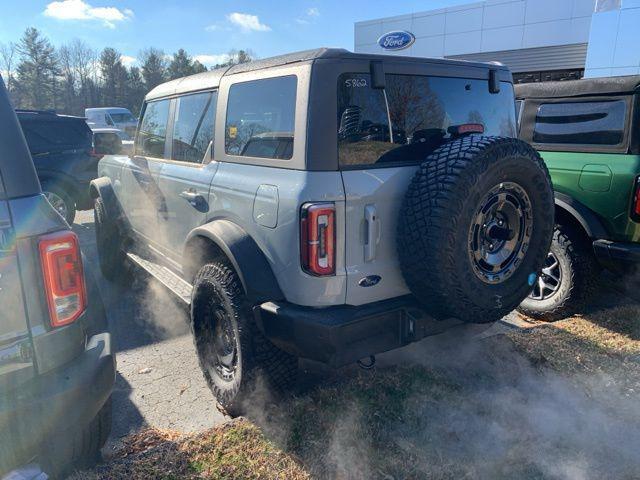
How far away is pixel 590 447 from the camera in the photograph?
265 centimetres

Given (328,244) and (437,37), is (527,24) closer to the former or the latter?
(437,37)

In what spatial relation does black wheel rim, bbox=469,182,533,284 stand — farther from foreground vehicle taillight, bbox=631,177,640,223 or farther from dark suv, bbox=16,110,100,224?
dark suv, bbox=16,110,100,224

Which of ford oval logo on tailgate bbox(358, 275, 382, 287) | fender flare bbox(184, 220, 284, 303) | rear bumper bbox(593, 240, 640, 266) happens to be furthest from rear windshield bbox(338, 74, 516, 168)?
rear bumper bbox(593, 240, 640, 266)

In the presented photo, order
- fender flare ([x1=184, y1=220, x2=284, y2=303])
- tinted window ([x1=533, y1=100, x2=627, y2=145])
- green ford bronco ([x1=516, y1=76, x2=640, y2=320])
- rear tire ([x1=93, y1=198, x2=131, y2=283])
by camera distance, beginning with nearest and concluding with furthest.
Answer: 1. fender flare ([x1=184, y1=220, x2=284, y2=303])
2. green ford bronco ([x1=516, y1=76, x2=640, y2=320])
3. tinted window ([x1=533, y1=100, x2=627, y2=145])
4. rear tire ([x1=93, y1=198, x2=131, y2=283])

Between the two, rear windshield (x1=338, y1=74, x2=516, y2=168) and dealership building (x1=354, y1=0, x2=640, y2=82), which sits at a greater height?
dealership building (x1=354, y1=0, x2=640, y2=82)

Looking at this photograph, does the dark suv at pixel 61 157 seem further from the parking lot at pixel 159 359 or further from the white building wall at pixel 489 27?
the white building wall at pixel 489 27

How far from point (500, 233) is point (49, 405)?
7.72 feet

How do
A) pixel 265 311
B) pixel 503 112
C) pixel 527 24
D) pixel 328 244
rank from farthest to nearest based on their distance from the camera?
pixel 527 24 → pixel 503 112 → pixel 265 311 → pixel 328 244

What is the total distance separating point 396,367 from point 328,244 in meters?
1.44

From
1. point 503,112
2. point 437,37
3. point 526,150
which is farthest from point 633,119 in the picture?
point 437,37

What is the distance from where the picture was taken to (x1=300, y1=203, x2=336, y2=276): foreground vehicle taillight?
2.37 meters

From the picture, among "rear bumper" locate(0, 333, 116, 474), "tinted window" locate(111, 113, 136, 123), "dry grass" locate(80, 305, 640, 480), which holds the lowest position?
"dry grass" locate(80, 305, 640, 480)

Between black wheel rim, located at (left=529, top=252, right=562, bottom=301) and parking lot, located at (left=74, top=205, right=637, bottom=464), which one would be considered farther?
black wheel rim, located at (left=529, top=252, right=562, bottom=301)

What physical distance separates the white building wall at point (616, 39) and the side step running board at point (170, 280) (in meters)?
17.0
